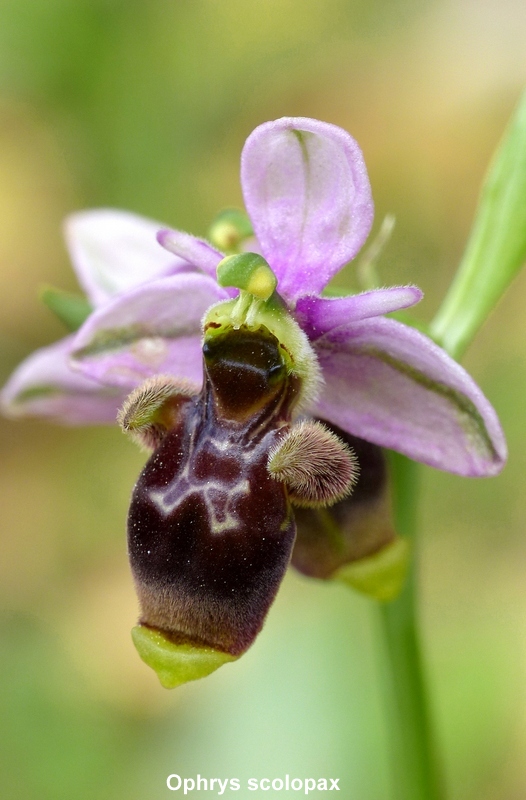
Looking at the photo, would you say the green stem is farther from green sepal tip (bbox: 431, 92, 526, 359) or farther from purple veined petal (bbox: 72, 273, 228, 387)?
purple veined petal (bbox: 72, 273, 228, 387)

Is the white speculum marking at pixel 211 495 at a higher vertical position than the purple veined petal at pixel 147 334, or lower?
lower

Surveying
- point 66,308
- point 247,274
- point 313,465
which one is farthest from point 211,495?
point 66,308

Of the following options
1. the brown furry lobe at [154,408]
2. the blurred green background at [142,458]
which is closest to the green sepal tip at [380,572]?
the brown furry lobe at [154,408]

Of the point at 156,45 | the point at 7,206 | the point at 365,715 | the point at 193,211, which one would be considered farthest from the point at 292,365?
the point at 7,206

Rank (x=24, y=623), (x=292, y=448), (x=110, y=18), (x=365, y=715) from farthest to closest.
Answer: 1. (x=110, y=18)
2. (x=24, y=623)
3. (x=365, y=715)
4. (x=292, y=448)

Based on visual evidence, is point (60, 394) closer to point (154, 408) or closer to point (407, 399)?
point (154, 408)

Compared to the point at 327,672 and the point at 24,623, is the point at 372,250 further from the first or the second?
the point at 24,623

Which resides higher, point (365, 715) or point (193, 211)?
point (193, 211)

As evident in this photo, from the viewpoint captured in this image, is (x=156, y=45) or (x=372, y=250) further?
(x=156, y=45)

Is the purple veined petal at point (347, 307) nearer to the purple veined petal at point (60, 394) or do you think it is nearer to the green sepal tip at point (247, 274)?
the green sepal tip at point (247, 274)
